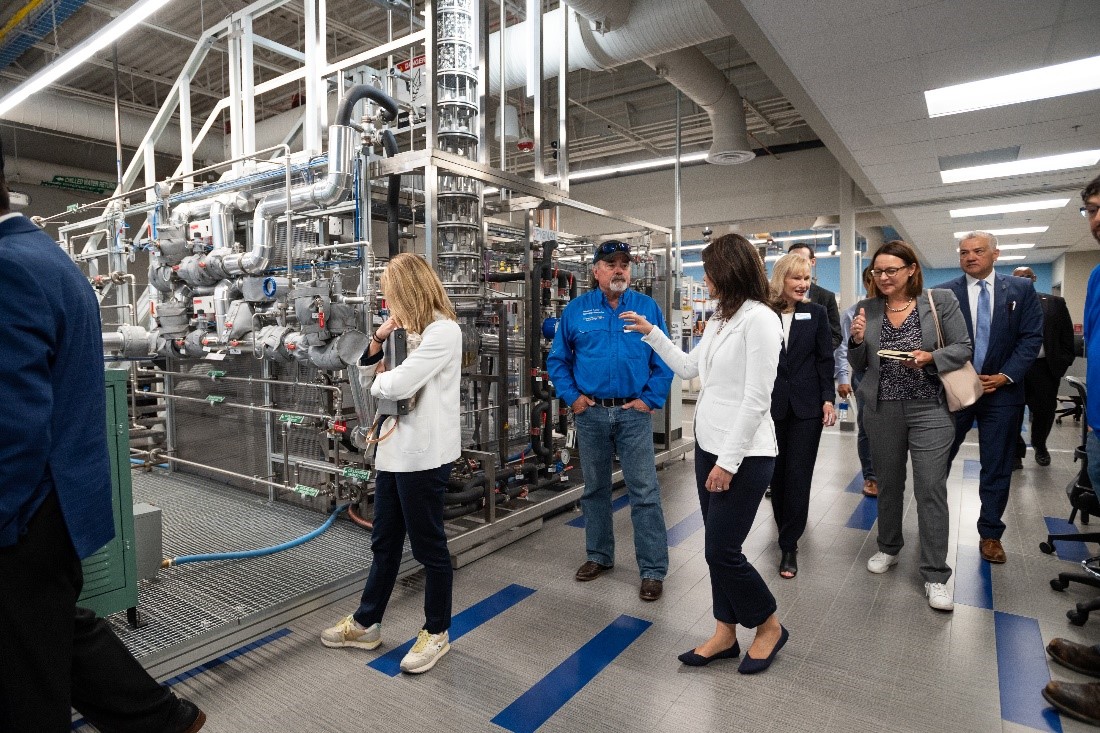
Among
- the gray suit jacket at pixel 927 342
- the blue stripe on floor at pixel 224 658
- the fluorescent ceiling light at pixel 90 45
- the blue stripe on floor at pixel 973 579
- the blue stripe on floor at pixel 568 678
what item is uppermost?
the fluorescent ceiling light at pixel 90 45

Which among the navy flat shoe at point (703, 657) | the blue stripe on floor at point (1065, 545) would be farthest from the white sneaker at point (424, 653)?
the blue stripe on floor at point (1065, 545)

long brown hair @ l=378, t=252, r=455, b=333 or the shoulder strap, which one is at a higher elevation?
long brown hair @ l=378, t=252, r=455, b=333

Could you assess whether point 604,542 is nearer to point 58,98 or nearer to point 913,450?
point 913,450

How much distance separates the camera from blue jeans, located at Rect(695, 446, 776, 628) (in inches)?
87.9

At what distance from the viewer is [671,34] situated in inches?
205

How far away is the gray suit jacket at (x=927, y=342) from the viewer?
2.95 metres

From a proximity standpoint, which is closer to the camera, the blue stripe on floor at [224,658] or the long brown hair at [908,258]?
the blue stripe on floor at [224,658]

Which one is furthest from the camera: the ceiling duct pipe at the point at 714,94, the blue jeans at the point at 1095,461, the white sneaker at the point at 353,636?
the ceiling duct pipe at the point at 714,94

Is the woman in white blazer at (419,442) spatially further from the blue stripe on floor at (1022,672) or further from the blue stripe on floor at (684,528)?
the blue stripe on floor at (1022,672)

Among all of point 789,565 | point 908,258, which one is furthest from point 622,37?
point 789,565

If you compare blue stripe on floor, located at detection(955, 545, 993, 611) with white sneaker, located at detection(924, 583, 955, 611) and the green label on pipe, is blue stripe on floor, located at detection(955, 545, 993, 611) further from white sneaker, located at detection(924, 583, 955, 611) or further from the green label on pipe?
the green label on pipe

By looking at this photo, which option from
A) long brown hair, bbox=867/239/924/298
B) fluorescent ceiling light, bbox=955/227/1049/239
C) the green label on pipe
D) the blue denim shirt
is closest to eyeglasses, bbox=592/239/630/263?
the blue denim shirt

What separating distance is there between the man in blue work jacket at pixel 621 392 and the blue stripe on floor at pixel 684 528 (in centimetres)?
81

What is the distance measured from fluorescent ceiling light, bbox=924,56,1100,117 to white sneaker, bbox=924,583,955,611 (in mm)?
4207
